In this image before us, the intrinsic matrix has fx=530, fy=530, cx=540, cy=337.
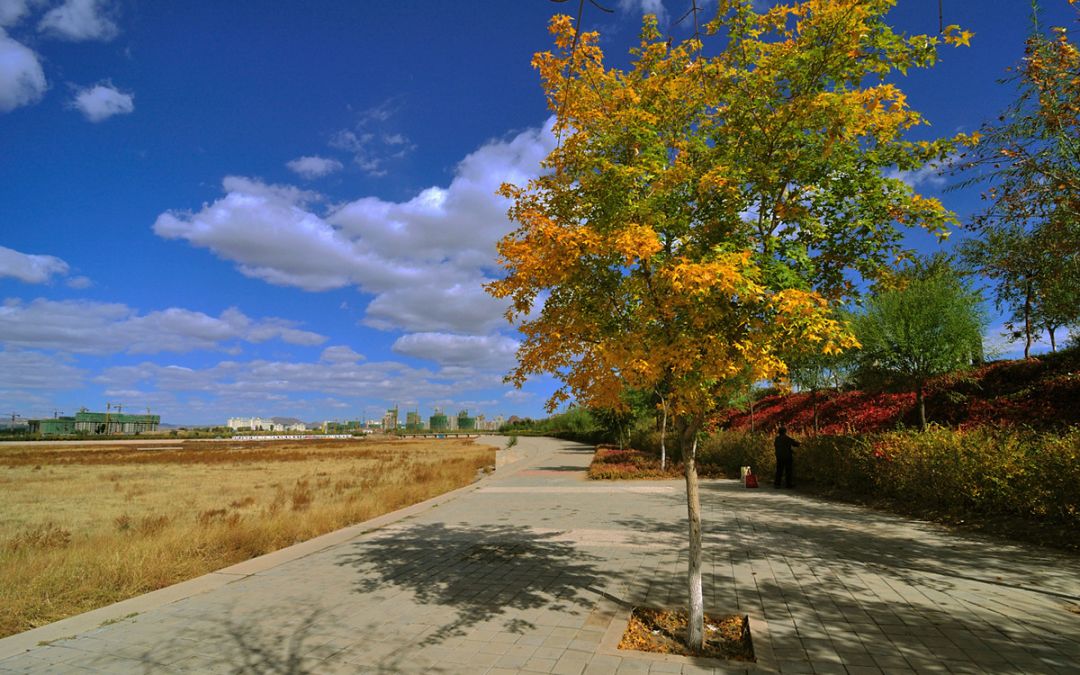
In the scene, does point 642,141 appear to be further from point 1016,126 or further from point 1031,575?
point 1031,575

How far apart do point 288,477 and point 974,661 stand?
2620cm

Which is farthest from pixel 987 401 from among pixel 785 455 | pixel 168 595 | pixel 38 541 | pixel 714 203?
pixel 38 541

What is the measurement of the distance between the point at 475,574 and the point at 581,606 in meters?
1.92

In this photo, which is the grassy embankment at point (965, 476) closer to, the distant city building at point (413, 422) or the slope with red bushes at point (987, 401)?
the slope with red bushes at point (987, 401)

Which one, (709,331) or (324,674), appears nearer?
(324,674)

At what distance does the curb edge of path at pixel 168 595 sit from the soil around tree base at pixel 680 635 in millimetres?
5068

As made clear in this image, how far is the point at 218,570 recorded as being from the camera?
24.4 feet

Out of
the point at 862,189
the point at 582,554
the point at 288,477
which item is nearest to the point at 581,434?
the point at 288,477

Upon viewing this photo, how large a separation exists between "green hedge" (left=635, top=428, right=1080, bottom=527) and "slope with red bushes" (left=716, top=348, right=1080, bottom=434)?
1.05 metres

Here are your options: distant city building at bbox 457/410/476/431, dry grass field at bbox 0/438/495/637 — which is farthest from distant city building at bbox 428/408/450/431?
dry grass field at bbox 0/438/495/637

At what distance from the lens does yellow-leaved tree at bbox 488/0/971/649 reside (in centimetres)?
424

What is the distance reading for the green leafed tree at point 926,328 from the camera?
1213 cm

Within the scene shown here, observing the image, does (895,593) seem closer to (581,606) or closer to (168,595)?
(581,606)

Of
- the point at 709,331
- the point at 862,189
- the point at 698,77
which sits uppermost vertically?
the point at 698,77
